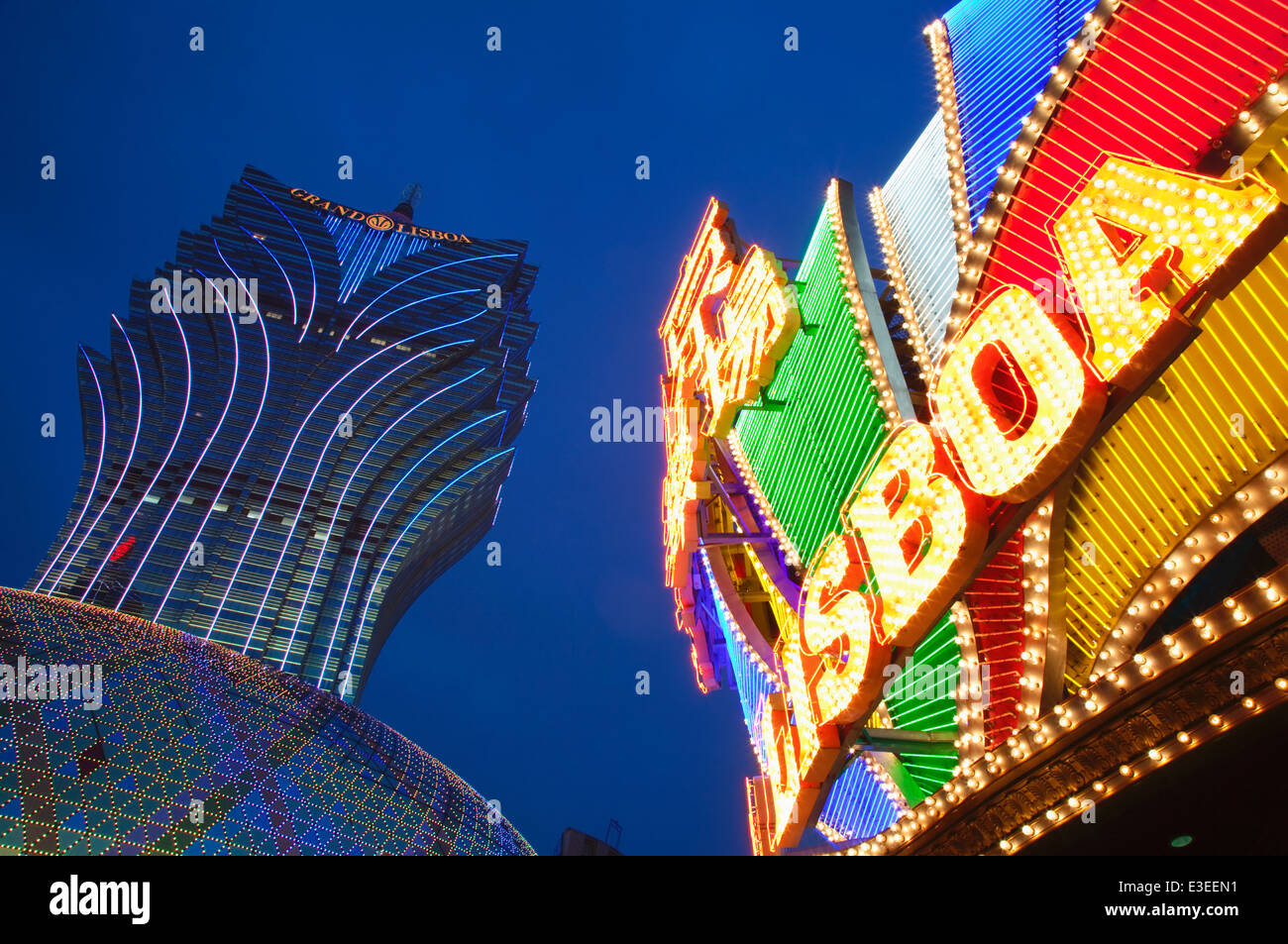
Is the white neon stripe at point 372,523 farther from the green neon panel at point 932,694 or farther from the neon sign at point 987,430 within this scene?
the neon sign at point 987,430

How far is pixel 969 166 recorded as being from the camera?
36.9ft

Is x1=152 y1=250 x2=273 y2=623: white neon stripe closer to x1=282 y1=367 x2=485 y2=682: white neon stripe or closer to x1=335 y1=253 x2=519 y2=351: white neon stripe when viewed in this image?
x1=282 y1=367 x2=485 y2=682: white neon stripe

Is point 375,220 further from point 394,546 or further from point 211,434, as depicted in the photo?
point 394,546

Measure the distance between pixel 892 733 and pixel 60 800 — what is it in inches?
689

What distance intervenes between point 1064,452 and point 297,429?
78.5 meters

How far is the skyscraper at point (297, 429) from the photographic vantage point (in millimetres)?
64062

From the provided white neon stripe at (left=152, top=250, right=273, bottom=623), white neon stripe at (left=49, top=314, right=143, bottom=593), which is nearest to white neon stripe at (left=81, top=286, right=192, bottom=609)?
white neon stripe at (left=49, top=314, right=143, bottom=593)

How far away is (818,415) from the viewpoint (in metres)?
13.4

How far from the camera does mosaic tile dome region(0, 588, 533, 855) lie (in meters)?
16.6

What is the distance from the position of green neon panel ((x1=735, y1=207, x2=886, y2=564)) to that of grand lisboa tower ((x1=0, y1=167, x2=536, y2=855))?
15.5 meters

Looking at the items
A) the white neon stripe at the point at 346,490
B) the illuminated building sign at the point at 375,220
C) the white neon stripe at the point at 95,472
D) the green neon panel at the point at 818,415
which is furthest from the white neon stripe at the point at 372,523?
the green neon panel at the point at 818,415

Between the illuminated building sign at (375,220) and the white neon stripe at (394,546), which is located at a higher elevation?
the illuminated building sign at (375,220)

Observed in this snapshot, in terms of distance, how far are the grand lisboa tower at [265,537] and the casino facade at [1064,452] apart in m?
15.7

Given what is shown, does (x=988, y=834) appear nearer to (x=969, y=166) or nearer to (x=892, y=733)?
(x=892, y=733)
